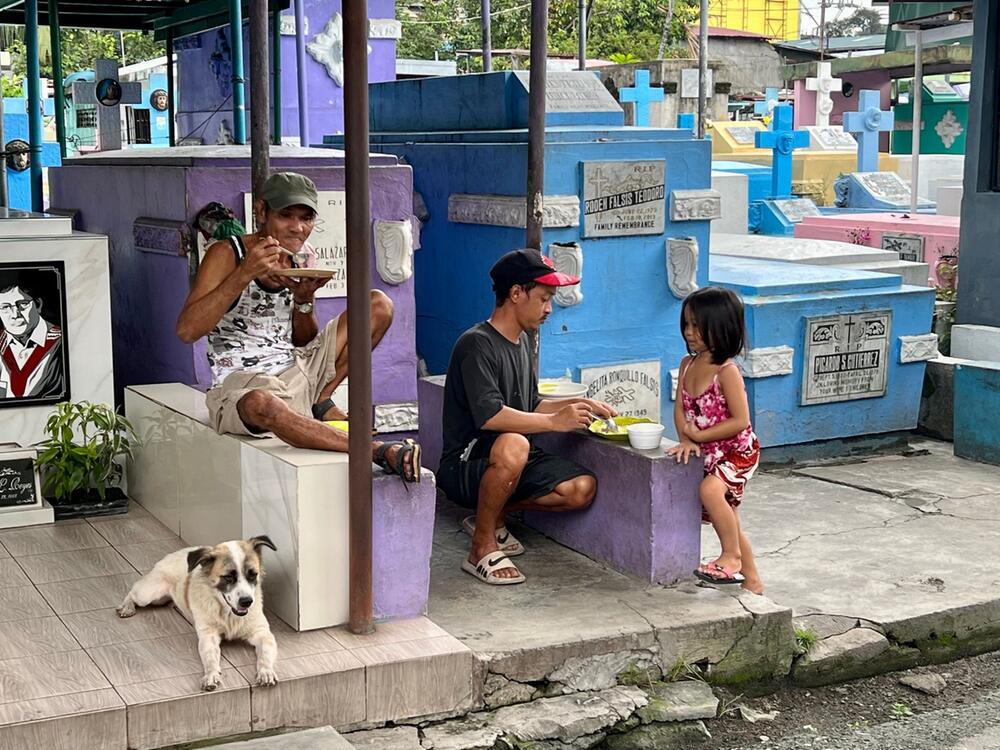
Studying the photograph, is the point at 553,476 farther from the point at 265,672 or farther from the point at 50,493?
the point at 50,493

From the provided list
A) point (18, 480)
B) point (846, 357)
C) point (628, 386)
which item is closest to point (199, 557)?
point (18, 480)

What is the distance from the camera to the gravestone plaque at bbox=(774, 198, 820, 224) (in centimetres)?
1434

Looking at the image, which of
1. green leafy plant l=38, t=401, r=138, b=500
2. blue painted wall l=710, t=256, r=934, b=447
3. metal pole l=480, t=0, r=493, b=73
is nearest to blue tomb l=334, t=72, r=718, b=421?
blue painted wall l=710, t=256, r=934, b=447

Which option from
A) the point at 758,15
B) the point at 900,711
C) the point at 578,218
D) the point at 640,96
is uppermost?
the point at 758,15

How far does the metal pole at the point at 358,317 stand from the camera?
4.43 meters

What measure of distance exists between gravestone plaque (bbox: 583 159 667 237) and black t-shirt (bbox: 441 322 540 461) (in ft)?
5.98

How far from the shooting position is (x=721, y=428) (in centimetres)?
528

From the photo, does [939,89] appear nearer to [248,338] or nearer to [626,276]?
[626,276]

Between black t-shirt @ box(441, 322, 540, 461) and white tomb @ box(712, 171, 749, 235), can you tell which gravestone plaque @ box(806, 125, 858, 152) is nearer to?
white tomb @ box(712, 171, 749, 235)

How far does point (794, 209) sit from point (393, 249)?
8609 mm

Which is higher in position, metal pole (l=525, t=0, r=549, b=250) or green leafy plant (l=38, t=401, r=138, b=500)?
metal pole (l=525, t=0, r=549, b=250)

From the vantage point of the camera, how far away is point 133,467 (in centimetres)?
646

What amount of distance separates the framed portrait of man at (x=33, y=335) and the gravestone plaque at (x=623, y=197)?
288 cm

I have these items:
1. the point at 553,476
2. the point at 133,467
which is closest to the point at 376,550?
the point at 553,476
